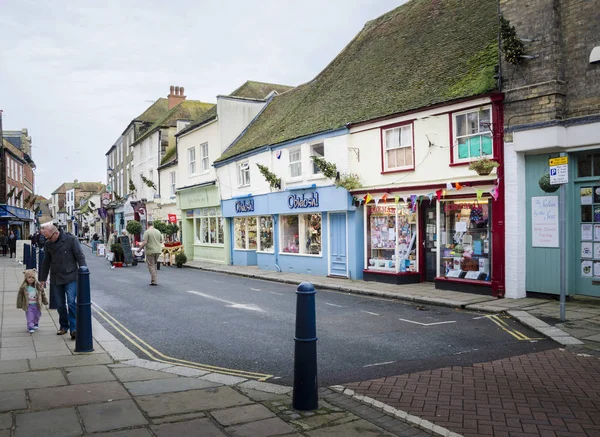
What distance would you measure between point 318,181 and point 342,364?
1184cm

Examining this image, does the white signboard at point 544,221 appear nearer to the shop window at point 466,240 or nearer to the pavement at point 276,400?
the shop window at point 466,240

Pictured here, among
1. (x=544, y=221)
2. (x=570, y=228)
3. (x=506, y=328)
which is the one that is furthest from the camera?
(x=544, y=221)

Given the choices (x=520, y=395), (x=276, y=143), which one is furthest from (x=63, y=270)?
(x=276, y=143)

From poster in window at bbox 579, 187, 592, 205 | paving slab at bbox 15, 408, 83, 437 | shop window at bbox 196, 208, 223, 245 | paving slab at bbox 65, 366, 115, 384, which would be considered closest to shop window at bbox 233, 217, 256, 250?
shop window at bbox 196, 208, 223, 245

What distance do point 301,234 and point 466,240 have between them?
784 centimetres

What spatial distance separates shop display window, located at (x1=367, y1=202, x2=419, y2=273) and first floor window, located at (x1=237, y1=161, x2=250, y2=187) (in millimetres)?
8725

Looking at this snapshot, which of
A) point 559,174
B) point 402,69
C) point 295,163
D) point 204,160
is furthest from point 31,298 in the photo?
point 204,160

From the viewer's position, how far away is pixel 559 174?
8625 millimetres

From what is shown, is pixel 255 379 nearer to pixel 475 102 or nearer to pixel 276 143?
pixel 475 102

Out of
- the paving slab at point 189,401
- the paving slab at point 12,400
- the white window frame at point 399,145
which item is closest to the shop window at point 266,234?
the white window frame at point 399,145

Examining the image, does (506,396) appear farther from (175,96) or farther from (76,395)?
(175,96)

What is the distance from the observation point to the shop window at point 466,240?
40.2ft

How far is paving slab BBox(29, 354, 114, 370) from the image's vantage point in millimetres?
6082

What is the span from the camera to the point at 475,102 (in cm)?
1219
